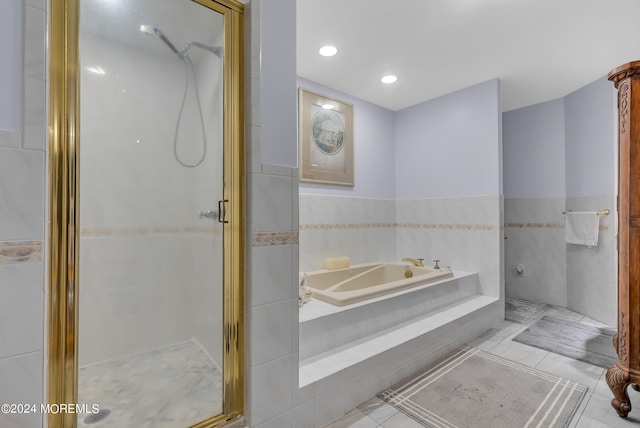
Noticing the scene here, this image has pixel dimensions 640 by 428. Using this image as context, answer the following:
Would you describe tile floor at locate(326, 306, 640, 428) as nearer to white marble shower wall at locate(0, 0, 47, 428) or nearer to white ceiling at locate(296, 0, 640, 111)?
white marble shower wall at locate(0, 0, 47, 428)

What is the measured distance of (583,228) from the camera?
3.06 meters

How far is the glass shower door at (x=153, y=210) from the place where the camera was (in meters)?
1.16

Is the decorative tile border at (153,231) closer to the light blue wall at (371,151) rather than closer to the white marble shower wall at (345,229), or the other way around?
the white marble shower wall at (345,229)

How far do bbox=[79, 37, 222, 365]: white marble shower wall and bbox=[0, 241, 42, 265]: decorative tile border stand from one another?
301 mm

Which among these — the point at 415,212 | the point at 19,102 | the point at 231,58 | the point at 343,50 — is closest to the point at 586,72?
the point at 415,212

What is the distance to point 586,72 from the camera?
9.33 ft

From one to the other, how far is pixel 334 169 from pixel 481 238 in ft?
5.56

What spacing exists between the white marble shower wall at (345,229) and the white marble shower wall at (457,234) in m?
0.21

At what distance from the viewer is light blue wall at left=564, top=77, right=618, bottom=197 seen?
9.35 ft

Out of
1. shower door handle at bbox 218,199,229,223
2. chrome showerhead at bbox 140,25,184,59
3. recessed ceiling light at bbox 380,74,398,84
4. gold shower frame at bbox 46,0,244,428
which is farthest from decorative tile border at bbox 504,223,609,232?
gold shower frame at bbox 46,0,244,428

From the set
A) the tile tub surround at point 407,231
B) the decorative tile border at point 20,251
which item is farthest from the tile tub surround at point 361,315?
the decorative tile border at point 20,251

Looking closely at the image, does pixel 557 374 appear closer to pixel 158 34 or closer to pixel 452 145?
pixel 452 145

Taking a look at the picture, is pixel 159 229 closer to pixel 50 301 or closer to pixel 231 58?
pixel 50 301

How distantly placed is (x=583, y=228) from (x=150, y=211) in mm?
3899
